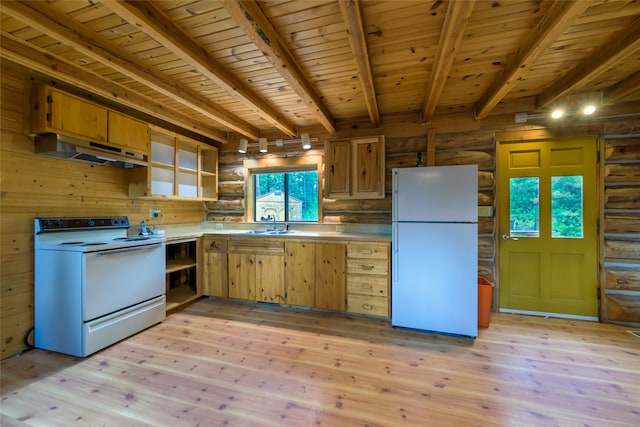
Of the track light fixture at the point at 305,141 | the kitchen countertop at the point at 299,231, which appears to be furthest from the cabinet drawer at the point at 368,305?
the track light fixture at the point at 305,141

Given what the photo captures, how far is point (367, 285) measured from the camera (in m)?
3.02

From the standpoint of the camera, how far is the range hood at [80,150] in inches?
88.6

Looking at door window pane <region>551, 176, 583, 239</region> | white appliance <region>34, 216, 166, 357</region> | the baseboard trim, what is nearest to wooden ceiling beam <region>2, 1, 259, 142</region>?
white appliance <region>34, 216, 166, 357</region>

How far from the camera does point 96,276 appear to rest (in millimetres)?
2277

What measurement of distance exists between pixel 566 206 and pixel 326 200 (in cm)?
291

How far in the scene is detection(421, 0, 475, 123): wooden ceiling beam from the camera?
1506 mm

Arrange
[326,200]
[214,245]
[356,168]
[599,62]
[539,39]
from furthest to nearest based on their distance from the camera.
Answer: [326,200] → [214,245] → [356,168] → [599,62] → [539,39]

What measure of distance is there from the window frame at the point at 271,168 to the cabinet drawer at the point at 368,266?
3.24 ft

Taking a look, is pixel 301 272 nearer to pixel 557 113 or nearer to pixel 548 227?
pixel 548 227

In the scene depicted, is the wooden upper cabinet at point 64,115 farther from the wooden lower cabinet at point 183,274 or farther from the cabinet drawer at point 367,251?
the cabinet drawer at point 367,251

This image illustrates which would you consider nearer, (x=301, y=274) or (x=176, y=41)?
(x=176, y=41)

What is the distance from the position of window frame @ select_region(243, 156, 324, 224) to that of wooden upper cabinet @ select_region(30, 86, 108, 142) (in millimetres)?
1942

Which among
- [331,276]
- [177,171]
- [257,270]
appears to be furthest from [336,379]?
[177,171]

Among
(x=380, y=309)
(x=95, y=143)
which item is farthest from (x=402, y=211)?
(x=95, y=143)
